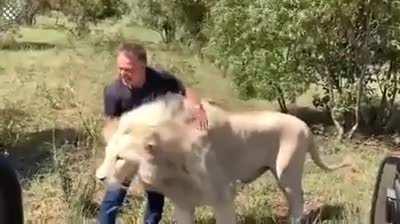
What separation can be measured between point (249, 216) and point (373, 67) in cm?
446

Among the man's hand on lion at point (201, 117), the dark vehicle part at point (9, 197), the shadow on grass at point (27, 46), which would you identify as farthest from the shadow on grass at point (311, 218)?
the shadow on grass at point (27, 46)

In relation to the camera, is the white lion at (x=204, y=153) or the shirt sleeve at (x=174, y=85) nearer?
the white lion at (x=204, y=153)

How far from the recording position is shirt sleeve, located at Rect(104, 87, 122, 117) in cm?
618

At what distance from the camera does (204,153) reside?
20.4ft

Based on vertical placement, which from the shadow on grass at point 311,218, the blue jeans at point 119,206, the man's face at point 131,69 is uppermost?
the man's face at point 131,69

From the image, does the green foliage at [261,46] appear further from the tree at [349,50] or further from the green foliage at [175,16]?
the green foliage at [175,16]

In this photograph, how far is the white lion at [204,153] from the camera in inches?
228

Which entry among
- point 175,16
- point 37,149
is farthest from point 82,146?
point 175,16

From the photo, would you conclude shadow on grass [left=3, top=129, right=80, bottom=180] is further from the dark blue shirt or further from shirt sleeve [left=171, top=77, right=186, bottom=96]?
shirt sleeve [left=171, top=77, right=186, bottom=96]

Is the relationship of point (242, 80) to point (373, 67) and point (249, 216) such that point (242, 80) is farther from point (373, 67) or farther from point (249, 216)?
point (249, 216)

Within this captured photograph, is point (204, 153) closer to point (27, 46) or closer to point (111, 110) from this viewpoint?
point (111, 110)

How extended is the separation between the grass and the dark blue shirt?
0.85m

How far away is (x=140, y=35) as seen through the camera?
940 inches

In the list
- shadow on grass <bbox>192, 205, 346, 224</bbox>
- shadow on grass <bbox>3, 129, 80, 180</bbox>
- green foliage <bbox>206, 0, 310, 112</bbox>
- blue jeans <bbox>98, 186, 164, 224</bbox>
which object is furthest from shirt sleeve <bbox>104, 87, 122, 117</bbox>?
green foliage <bbox>206, 0, 310, 112</bbox>
